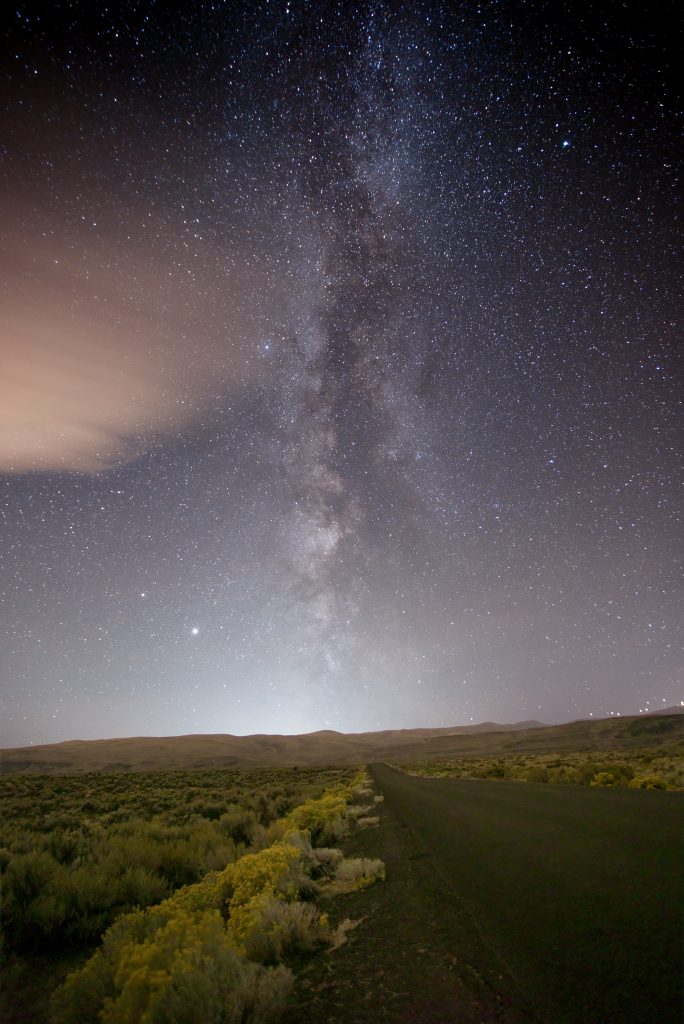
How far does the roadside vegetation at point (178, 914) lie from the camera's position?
424cm

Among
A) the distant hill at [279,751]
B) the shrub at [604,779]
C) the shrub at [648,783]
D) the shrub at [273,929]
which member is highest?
the shrub at [273,929]

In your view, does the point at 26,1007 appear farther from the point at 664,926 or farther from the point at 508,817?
the point at 508,817

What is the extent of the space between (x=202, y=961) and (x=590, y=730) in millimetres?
106496

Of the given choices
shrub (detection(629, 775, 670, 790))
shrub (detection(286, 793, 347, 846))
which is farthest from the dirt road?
shrub (detection(629, 775, 670, 790))

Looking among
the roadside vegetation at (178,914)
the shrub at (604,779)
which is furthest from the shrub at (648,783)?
the roadside vegetation at (178,914)

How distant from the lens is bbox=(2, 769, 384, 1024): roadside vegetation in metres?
4.24

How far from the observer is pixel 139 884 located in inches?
332

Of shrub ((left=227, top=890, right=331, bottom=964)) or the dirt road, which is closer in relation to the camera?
the dirt road

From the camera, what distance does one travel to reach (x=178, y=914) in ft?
18.9

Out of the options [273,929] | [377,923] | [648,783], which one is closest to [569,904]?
[377,923]

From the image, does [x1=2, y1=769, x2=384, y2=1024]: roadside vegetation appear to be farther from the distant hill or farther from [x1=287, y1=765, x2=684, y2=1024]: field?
the distant hill

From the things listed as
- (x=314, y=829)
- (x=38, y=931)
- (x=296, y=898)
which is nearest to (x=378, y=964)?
(x=296, y=898)

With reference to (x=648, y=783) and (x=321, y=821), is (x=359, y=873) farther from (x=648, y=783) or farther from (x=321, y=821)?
(x=648, y=783)

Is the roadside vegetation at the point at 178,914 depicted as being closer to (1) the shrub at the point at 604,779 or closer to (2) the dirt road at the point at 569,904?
(2) the dirt road at the point at 569,904
